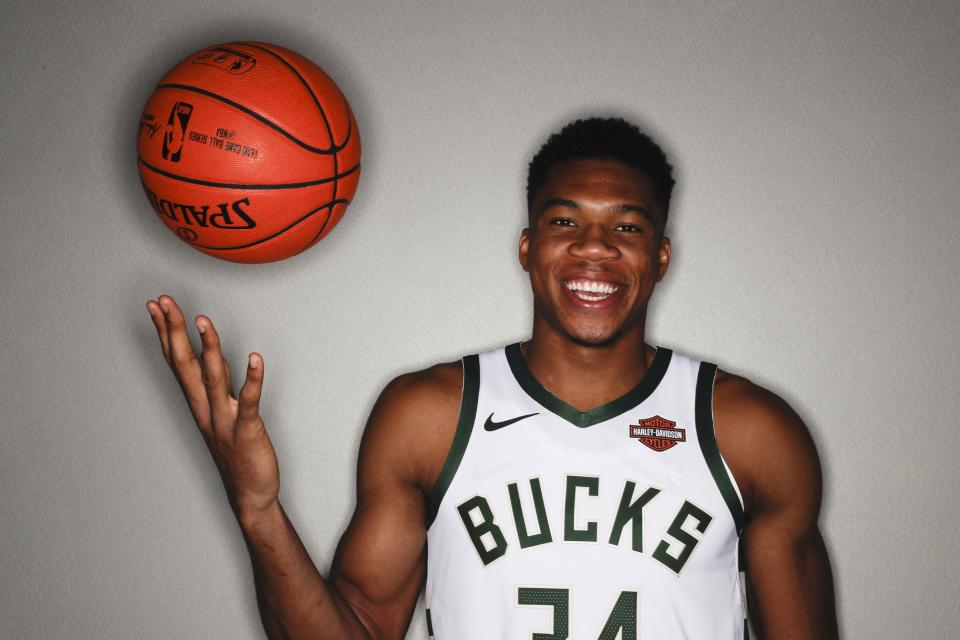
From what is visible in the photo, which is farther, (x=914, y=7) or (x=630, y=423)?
(x=914, y=7)

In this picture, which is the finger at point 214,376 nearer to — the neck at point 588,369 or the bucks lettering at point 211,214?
the bucks lettering at point 211,214

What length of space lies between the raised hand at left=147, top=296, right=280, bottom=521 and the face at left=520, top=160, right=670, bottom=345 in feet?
2.32

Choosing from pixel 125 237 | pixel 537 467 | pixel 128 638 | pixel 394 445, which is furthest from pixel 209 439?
pixel 128 638

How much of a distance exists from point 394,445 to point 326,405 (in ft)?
1.14

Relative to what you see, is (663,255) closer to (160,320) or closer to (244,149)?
(244,149)

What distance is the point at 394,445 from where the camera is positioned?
1607mm

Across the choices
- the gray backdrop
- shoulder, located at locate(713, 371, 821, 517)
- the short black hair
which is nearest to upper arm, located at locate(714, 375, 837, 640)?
shoulder, located at locate(713, 371, 821, 517)

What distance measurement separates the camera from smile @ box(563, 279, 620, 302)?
1558mm

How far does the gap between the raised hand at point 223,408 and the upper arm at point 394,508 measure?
1.18 feet

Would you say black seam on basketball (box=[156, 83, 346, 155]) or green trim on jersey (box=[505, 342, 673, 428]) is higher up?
black seam on basketball (box=[156, 83, 346, 155])

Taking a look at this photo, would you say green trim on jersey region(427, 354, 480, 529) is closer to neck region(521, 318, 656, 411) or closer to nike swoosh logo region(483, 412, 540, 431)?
nike swoosh logo region(483, 412, 540, 431)

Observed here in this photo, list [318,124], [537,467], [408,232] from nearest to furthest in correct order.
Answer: [318,124]
[537,467]
[408,232]

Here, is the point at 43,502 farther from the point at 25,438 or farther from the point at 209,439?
the point at 209,439

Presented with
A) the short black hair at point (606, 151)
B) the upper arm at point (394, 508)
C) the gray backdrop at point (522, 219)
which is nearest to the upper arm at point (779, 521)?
the gray backdrop at point (522, 219)
